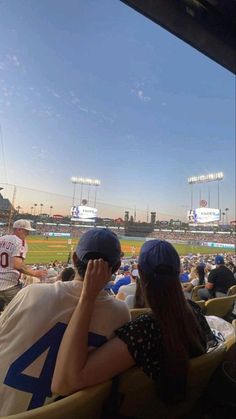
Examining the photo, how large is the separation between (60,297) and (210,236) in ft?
79.9

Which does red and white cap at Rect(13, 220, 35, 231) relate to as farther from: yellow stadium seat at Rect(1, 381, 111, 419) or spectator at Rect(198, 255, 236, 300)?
spectator at Rect(198, 255, 236, 300)

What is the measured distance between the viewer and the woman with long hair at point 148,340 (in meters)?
0.66

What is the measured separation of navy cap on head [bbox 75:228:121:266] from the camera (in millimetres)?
844

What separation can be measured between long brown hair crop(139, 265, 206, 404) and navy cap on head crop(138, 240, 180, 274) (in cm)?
1

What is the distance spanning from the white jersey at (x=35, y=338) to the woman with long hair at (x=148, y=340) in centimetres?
6

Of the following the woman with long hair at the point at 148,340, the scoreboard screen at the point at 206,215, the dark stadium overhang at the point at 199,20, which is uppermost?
the scoreboard screen at the point at 206,215

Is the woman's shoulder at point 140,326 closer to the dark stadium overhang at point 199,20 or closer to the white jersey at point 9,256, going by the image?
the white jersey at point 9,256

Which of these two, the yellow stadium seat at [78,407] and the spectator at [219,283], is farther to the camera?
the spectator at [219,283]

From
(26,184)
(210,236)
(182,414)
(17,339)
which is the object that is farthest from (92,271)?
(210,236)

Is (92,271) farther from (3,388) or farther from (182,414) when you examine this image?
(182,414)

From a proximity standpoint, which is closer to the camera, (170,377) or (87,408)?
(87,408)

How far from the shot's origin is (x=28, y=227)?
8.42 ft

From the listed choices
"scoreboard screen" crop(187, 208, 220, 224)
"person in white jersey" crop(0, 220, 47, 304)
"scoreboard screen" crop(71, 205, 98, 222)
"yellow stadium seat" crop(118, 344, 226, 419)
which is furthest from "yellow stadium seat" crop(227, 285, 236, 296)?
"scoreboard screen" crop(187, 208, 220, 224)

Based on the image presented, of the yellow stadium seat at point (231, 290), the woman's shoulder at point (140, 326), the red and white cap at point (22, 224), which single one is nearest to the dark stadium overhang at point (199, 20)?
the red and white cap at point (22, 224)
